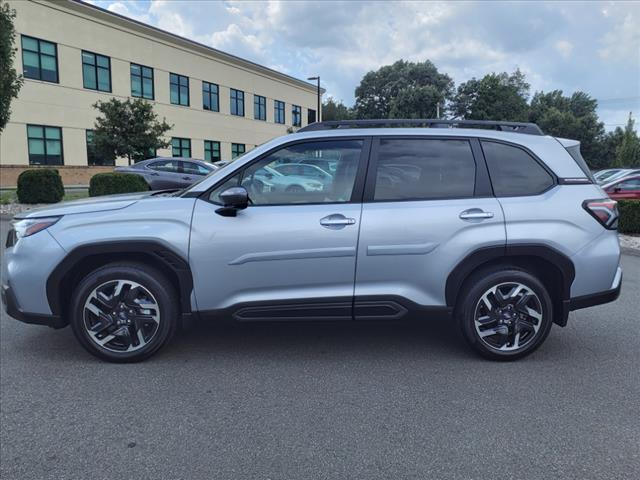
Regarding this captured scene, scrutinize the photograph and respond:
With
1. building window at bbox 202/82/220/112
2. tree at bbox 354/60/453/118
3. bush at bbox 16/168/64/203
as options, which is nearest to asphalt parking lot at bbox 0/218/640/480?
bush at bbox 16/168/64/203

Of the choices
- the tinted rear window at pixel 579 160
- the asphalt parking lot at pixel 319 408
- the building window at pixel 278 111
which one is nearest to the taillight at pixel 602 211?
the tinted rear window at pixel 579 160

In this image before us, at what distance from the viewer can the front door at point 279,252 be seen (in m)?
3.59

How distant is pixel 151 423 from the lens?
9.75ft

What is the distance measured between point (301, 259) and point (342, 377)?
3.09 ft

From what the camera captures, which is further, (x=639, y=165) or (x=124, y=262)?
(x=639, y=165)

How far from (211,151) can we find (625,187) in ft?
105

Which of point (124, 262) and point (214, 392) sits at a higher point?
point (124, 262)

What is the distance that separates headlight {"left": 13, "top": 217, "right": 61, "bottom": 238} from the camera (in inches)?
145

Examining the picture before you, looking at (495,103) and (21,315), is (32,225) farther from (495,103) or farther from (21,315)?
(495,103)

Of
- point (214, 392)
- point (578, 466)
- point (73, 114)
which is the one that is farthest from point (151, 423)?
point (73, 114)

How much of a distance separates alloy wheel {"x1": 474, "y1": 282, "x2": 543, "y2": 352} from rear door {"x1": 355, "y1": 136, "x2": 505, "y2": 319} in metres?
0.35

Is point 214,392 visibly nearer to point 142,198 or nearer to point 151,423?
point 151,423

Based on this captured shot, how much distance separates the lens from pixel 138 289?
12.1 ft

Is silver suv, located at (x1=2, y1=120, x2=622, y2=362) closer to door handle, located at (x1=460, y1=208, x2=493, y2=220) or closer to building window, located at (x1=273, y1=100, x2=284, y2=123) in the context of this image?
door handle, located at (x1=460, y1=208, x2=493, y2=220)
